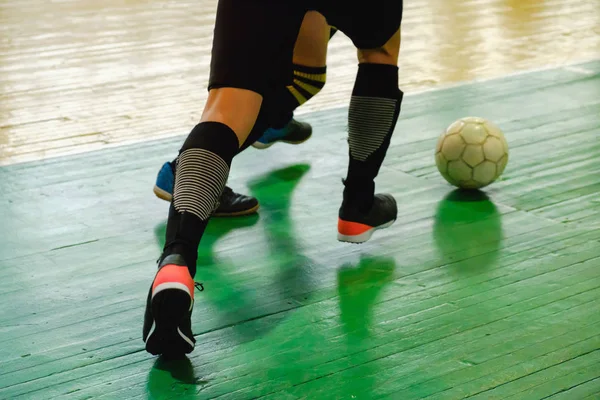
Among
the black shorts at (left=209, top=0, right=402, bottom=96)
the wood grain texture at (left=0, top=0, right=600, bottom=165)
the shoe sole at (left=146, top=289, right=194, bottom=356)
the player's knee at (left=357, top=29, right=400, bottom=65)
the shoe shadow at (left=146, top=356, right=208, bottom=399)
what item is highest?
the black shorts at (left=209, top=0, right=402, bottom=96)

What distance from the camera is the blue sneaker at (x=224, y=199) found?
8.80ft

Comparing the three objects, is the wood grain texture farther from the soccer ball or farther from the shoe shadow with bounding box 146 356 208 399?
the shoe shadow with bounding box 146 356 208 399

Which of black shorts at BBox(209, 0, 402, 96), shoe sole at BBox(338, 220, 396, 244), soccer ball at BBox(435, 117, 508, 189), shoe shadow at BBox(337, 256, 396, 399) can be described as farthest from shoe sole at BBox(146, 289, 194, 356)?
soccer ball at BBox(435, 117, 508, 189)

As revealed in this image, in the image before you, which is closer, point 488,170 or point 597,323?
point 597,323

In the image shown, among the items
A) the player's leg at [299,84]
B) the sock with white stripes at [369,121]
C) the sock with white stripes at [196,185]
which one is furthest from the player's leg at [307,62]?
the sock with white stripes at [196,185]

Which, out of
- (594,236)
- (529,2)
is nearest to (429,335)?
(594,236)

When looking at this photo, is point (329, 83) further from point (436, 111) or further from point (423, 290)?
point (423, 290)

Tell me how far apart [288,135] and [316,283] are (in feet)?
3.69

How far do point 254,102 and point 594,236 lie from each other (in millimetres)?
1044

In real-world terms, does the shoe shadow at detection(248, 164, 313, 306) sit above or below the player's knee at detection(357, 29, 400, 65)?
below

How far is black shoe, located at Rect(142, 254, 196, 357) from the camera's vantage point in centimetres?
170

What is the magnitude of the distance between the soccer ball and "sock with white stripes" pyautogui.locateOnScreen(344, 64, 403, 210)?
0.54 m

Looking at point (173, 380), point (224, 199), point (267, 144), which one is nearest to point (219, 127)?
point (173, 380)

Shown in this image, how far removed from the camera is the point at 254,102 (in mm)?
1911
